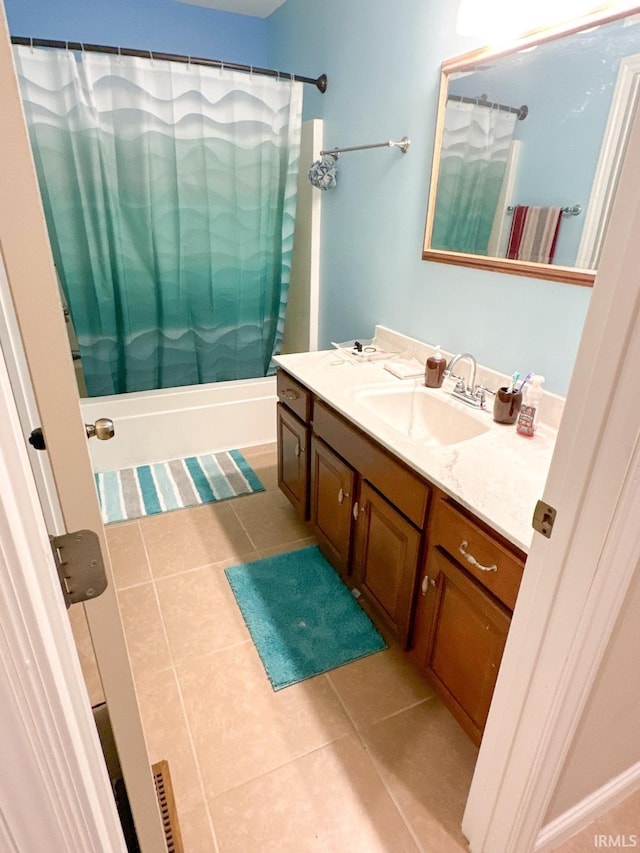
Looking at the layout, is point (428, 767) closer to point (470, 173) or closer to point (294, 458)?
point (294, 458)

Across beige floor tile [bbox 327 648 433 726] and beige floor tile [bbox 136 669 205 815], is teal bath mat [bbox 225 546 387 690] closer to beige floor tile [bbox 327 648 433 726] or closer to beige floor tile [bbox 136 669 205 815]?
beige floor tile [bbox 327 648 433 726]

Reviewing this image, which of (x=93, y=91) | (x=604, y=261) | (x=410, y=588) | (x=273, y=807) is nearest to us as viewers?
(x=604, y=261)

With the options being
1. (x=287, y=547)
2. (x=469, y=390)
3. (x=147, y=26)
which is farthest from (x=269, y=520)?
(x=147, y=26)

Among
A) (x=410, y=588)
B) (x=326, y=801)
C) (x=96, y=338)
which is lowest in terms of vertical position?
(x=326, y=801)

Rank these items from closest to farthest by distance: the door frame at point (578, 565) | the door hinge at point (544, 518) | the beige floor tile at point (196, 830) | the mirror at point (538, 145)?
the door frame at point (578, 565) → the door hinge at point (544, 518) → the beige floor tile at point (196, 830) → the mirror at point (538, 145)

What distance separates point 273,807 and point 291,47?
11.4ft

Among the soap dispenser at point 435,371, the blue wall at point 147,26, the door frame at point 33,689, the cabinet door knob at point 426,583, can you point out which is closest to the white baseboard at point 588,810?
the cabinet door knob at point 426,583

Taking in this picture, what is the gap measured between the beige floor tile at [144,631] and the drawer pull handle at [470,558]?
3.57 feet

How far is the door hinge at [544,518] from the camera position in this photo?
80 cm

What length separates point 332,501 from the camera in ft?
6.15

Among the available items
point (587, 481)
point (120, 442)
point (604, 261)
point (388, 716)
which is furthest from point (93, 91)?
point (388, 716)

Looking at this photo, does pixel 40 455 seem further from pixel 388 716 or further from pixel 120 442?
pixel 120 442

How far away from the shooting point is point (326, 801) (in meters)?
1.27

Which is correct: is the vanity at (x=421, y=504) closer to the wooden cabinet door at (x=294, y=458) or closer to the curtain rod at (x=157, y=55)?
the wooden cabinet door at (x=294, y=458)
